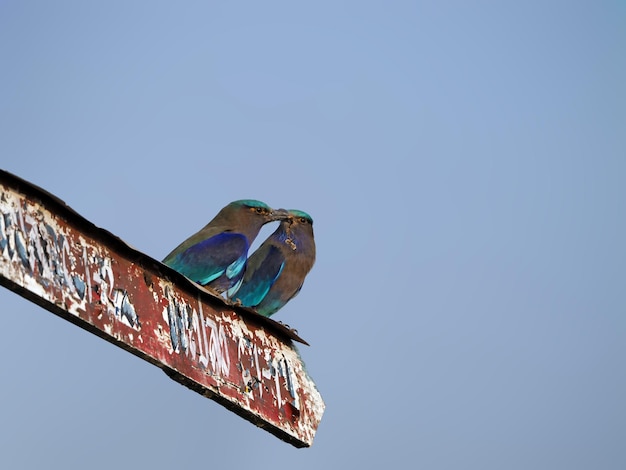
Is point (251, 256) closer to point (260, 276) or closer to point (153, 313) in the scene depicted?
point (260, 276)

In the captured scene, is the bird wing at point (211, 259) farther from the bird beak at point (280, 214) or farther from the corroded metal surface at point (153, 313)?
the corroded metal surface at point (153, 313)

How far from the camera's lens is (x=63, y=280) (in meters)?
3.12

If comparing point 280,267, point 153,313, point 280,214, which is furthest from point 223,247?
point 153,313

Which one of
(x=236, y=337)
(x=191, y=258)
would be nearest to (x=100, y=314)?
(x=236, y=337)

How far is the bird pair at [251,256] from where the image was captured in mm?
7785

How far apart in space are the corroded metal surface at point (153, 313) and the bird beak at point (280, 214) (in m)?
4.30

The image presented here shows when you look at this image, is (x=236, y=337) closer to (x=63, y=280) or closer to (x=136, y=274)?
(x=136, y=274)

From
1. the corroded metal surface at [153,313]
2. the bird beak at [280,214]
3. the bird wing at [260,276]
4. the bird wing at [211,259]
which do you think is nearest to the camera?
the corroded metal surface at [153,313]

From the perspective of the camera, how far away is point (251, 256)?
9141mm

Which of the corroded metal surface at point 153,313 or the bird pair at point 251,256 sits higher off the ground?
the bird pair at point 251,256

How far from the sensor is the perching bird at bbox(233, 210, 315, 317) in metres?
8.79

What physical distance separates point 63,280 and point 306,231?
19.9 ft

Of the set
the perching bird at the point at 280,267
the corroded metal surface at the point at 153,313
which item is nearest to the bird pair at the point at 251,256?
the perching bird at the point at 280,267

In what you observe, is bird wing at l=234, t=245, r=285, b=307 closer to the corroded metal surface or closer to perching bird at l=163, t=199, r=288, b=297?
perching bird at l=163, t=199, r=288, b=297
